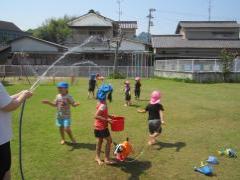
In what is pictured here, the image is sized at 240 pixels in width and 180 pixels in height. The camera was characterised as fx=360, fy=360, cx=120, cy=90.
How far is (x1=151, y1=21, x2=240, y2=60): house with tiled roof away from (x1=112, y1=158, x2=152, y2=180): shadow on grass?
39965 millimetres

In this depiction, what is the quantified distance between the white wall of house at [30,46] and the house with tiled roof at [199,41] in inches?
541

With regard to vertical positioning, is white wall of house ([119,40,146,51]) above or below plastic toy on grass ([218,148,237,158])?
above

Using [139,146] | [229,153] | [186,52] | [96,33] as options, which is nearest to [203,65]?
[186,52]

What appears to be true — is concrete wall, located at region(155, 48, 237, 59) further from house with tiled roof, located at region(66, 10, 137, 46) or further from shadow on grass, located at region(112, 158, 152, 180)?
shadow on grass, located at region(112, 158, 152, 180)

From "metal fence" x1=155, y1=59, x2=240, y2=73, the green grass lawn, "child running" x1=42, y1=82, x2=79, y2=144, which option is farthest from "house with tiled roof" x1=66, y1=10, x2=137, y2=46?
"child running" x1=42, y1=82, x2=79, y2=144

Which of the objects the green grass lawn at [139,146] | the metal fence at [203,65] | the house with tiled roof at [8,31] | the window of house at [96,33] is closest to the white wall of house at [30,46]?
the window of house at [96,33]

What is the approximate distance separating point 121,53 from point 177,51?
7.55 metres

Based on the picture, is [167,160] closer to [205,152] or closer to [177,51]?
[205,152]

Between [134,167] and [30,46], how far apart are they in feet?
139

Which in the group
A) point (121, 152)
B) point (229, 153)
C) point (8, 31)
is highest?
point (8, 31)

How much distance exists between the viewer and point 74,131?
398 inches

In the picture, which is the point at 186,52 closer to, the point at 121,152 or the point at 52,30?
the point at 52,30

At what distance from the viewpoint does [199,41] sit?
48688 millimetres

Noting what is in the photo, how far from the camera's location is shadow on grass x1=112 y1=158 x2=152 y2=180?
6.51 metres
